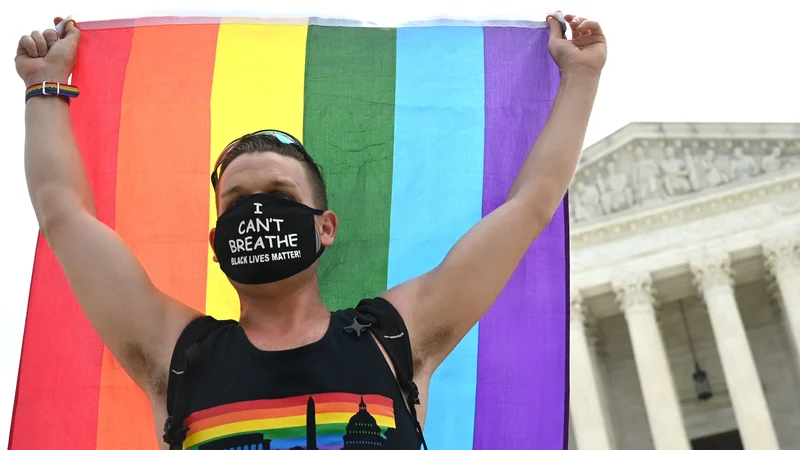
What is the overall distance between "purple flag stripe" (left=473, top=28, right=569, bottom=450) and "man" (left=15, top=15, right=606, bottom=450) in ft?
1.88

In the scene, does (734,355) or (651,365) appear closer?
(734,355)

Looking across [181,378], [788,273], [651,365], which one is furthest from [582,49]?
[788,273]

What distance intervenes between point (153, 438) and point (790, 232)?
67.5ft

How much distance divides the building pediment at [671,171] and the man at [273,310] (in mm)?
20375

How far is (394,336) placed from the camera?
1947mm

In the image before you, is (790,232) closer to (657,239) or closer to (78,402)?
(657,239)

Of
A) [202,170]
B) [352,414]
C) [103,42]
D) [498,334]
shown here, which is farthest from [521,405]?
[103,42]

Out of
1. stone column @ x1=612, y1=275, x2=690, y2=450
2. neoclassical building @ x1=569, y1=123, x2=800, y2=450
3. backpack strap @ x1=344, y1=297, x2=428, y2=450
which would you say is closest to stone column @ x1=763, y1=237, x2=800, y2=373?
neoclassical building @ x1=569, y1=123, x2=800, y2=450

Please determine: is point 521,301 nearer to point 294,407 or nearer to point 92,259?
point 294,407

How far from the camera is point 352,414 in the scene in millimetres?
1759

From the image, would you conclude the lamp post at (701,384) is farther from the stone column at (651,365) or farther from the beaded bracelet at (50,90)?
the beaded bracelet at (50,90)

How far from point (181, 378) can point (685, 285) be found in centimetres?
2185

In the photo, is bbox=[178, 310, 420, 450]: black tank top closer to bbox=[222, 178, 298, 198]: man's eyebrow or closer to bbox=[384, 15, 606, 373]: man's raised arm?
bbox=[384, 15, 606, 373]: man's raised arm

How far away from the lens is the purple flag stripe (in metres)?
2.66
